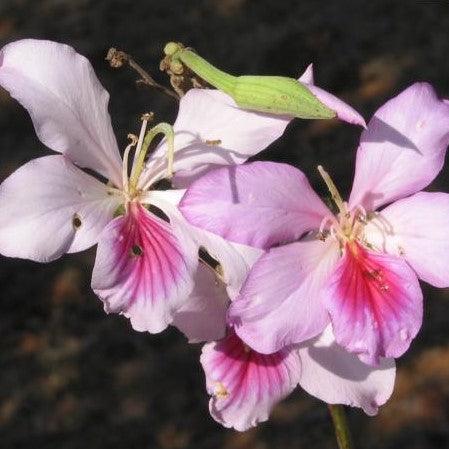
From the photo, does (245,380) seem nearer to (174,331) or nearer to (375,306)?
(375,306)

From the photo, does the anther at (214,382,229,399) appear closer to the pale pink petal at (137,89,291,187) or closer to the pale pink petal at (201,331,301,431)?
the pale pink petal at (201,331,301,431)

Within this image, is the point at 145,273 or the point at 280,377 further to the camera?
the point at 280,377

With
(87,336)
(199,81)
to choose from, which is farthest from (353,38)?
(199,81)

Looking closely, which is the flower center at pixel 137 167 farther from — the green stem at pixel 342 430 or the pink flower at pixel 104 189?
the green stem at pixel 342 430

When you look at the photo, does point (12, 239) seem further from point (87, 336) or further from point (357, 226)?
point (87, 336)

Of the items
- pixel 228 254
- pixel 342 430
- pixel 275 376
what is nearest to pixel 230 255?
pixel 228 254

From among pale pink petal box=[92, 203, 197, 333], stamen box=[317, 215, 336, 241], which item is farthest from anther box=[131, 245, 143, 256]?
stamen box=[317, 215, 336, 241]
